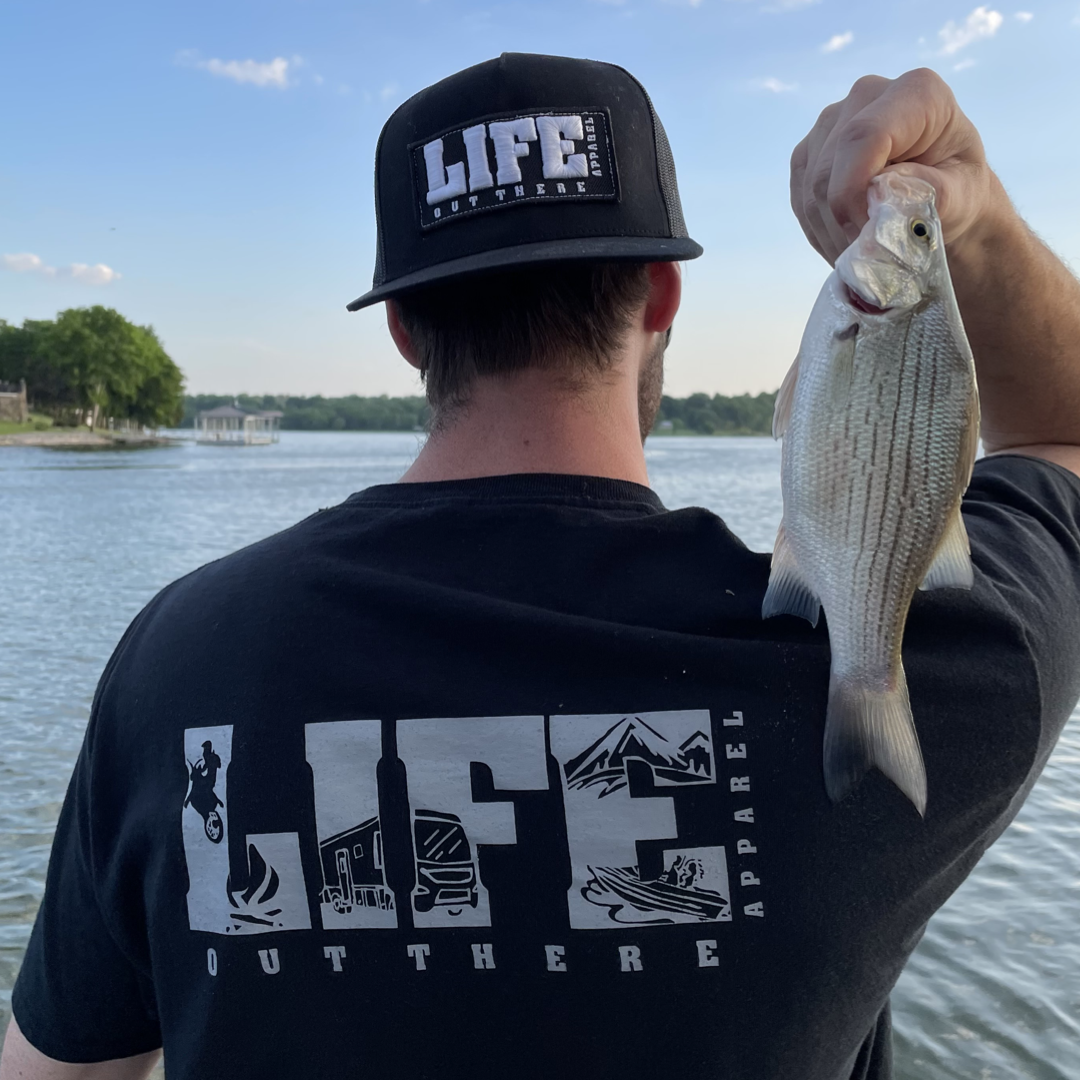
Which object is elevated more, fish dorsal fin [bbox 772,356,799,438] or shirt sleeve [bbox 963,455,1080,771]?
fish dorsal fin [bbox 772,356,799,438]

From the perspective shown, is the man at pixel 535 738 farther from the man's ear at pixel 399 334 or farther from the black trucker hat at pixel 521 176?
the man's ear at pixel 399 334

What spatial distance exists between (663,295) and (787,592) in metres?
0.61

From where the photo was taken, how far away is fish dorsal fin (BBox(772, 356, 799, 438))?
51.8 inches

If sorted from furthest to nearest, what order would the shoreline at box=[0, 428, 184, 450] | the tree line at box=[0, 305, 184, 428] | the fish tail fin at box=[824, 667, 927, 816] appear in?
1. the tree line at box=[0, 305, 184, 428]
2. the shoreline at box=[0, 428, 184, 450]
3. the fish tail fin at box=[824, 667, 927, 816]

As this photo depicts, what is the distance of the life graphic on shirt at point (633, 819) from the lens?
119 centimetres

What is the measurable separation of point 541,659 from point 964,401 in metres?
0.63

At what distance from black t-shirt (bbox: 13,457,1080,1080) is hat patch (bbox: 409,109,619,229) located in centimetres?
43

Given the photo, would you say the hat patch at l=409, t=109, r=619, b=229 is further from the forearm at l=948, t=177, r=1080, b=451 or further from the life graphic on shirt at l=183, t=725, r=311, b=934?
the life graphic on shirt at l=183, t=725, r=311, b=934

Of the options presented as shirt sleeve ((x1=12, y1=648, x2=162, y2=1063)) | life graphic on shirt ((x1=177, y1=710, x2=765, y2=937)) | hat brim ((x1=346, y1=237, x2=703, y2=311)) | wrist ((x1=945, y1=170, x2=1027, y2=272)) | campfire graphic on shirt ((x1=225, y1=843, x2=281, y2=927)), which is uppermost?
wrist ((x1=945, y1=170, x2=1027, y2=272))

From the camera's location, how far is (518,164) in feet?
4.73

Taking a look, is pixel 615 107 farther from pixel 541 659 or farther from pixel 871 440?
pixel 541 659

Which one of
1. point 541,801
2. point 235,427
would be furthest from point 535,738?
point 235,427

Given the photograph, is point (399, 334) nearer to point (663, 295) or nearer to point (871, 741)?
point (663, 295)

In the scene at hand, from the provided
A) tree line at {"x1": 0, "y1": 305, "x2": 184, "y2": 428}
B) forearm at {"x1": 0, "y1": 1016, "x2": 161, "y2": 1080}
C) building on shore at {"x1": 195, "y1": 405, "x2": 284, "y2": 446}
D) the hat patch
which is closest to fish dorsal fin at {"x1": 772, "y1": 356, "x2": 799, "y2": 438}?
the hat patch
